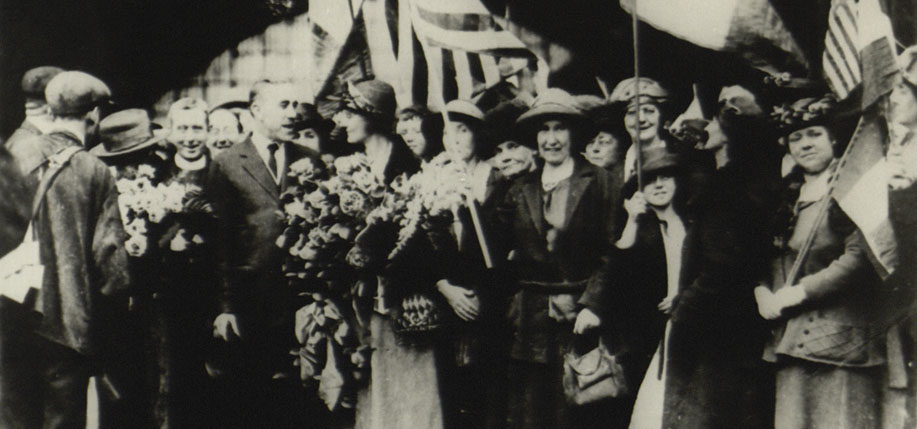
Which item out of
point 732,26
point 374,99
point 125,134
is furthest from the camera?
point 125,134

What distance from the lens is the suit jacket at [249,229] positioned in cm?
669

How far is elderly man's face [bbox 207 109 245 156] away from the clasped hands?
3.14 m

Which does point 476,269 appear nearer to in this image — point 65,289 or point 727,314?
point 727,314

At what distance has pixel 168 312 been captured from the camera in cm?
693

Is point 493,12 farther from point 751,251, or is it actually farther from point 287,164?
point 751,251

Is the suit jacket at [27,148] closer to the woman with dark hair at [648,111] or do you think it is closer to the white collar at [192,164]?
the white collar at [192,164]

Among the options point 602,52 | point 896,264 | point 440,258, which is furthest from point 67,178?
point 896,264

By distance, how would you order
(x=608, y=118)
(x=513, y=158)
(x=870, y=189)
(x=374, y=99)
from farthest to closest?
(x=374, y=99), (x=513, y=158), (x=608, y=118), (x=870, y=189)

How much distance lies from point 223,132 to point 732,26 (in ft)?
10.0

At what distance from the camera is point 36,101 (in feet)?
22.9

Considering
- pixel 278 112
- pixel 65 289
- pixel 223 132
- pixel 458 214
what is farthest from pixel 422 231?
pixel 65 289

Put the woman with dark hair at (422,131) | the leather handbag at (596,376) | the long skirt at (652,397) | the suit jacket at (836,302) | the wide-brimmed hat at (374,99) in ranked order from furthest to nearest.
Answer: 1. the wide-brimmed hat at (374,99)
2. the woman with dark hair at (422,131)
3. the leather handbag at (596,376)
4. the long skirt at (652,397)
5. the suit jacket at (836,302)

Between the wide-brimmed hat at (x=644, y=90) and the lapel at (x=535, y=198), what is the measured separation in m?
0.62

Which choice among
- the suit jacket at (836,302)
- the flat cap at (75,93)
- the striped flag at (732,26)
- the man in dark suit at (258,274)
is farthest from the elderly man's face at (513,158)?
the flat cap at (75,93)
